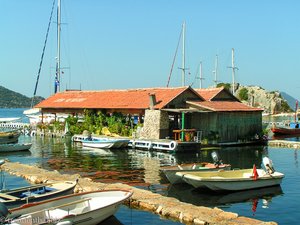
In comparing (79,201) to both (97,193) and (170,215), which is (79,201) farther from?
(170,215)

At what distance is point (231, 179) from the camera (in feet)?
63.9

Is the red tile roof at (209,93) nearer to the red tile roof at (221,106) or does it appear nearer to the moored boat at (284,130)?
the red tile roof at (221,106)

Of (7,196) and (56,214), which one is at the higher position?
A: (7,196)

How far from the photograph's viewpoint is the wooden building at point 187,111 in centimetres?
3838

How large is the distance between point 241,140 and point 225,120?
2744mm

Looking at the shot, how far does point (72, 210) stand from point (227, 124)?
91.2ft

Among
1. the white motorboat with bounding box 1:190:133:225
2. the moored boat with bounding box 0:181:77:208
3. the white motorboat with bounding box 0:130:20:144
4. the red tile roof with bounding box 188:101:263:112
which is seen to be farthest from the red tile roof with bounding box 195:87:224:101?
the white motorboat with bounding box 1:190:133:225

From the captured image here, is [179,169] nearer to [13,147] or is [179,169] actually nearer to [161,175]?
[161,175]

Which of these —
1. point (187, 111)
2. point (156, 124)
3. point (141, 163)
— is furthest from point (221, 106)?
point (141, 163)

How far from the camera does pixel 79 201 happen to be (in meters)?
13.9

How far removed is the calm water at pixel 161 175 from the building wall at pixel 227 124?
9.23 feet

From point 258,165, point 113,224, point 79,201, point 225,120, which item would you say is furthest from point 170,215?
point 225,120

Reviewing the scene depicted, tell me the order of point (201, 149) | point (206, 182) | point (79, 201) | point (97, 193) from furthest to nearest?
point (201, 149), point (206, 182), point (97, 193), point (79, 201)

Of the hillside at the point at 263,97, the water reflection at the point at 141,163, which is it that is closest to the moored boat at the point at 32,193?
the water reflection at the point at 141,163
